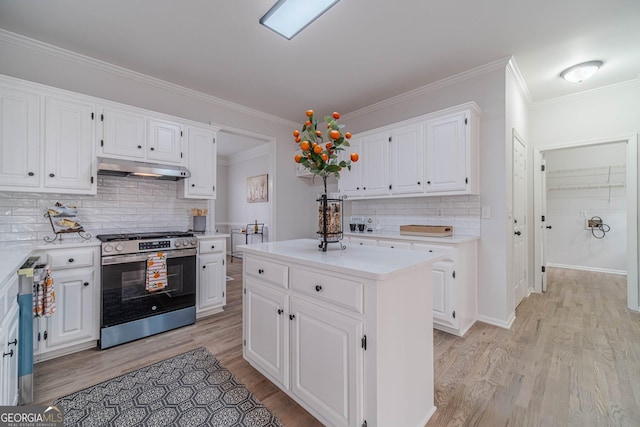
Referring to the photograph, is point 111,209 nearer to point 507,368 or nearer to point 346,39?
point 346,39

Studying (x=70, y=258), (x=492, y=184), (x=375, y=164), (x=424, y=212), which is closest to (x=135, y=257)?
(x=70, y=258)

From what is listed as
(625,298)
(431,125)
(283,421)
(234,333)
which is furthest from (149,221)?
(625,298)

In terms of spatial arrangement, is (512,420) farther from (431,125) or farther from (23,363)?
(23,363)

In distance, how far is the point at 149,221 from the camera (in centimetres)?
309

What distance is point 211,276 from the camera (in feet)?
10.2

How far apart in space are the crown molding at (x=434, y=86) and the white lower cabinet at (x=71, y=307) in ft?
12.3

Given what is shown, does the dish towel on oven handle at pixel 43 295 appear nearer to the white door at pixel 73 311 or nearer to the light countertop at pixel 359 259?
the white door at pixel 73 311

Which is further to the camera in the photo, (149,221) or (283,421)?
(149,221)

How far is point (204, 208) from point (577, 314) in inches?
186

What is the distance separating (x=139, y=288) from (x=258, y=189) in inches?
171

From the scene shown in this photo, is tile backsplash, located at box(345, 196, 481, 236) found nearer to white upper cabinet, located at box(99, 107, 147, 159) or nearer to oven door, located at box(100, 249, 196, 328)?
oven door, located at box(100, 249, 196, 328)

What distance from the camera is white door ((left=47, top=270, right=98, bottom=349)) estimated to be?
216 cm

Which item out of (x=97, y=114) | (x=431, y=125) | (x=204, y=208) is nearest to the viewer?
(x=97, y=114)

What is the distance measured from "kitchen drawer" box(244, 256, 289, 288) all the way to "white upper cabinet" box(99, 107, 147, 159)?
1.82 meters
